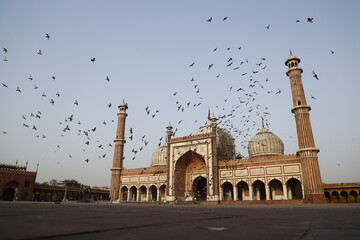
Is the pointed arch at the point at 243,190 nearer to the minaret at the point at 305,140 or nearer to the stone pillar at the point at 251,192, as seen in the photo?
the stone pillar at the point at 251,192

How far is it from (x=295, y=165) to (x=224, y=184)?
9341 millimetres

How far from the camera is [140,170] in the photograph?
39312 millimetres

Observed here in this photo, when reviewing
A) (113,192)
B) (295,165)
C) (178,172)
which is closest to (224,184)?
(178,172)

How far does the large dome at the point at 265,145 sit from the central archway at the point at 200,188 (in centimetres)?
827

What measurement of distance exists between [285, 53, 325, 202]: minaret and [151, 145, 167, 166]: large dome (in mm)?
22307

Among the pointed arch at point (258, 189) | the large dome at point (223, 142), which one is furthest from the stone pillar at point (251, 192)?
the large dome at point (223, 142)

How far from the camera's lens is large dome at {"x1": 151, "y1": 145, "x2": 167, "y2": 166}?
Answer: 42.3 metres

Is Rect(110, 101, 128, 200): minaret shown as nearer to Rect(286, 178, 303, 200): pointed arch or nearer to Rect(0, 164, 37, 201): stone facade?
Rect(0, 164, 37, 201): stone facade

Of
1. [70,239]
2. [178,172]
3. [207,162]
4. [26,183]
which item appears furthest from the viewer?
[26,183]

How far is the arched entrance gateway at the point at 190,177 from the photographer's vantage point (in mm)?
34125

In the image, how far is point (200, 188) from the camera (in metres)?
36.2

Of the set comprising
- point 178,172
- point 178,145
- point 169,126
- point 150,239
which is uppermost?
point 169,126

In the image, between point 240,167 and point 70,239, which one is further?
point 240,167

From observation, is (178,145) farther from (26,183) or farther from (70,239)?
(70,239)
